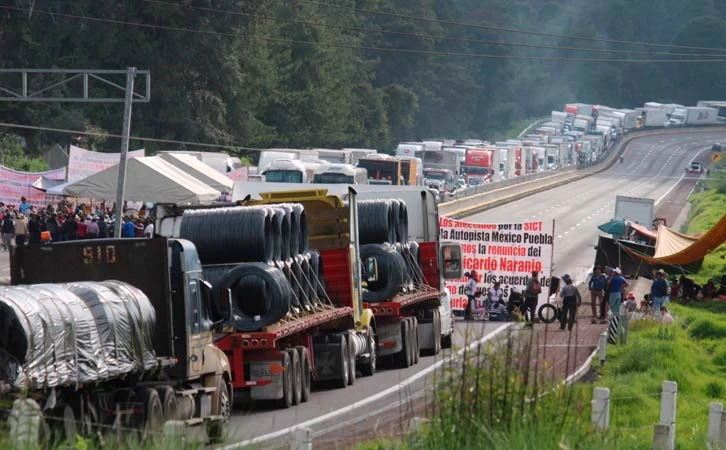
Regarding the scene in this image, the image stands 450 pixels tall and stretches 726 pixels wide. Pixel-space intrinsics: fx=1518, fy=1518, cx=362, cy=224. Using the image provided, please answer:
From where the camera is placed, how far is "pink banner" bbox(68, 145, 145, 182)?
146ft

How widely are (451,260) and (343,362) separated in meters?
8.27

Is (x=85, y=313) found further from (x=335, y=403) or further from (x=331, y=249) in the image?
(x=331, y=249)

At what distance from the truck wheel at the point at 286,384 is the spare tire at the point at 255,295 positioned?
1.98ft

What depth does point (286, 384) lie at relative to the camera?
20.0 meters

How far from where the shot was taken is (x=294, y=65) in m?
109

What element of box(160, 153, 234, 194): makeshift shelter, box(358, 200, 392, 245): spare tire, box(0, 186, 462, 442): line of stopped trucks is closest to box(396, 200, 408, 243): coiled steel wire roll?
box(0, 186, 462, 442): line of stopped trucks

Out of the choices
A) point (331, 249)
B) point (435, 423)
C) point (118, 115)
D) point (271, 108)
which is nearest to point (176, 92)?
point (118, 115)

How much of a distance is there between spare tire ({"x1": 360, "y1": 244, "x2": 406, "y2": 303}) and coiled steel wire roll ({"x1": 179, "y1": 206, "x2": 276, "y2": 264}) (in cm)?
619

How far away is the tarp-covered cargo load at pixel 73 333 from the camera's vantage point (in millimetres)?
12109

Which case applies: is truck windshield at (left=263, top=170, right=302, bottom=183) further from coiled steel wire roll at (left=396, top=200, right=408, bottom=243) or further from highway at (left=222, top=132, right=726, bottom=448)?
coiled steel wire roll at (left=396, top=200, right=408, bottom=243)

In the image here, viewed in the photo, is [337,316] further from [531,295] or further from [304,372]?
[531,295]

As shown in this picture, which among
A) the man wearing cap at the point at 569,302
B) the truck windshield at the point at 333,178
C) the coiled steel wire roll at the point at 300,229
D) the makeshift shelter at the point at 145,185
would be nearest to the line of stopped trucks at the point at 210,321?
the coiled steel wire roll at the point at 300,229

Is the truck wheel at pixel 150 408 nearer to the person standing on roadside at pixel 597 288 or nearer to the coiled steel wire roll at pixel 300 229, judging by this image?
the coiled steel wire roll at pixel 300 229

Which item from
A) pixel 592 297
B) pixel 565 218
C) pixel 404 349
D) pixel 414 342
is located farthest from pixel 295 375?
pixel 565 218
